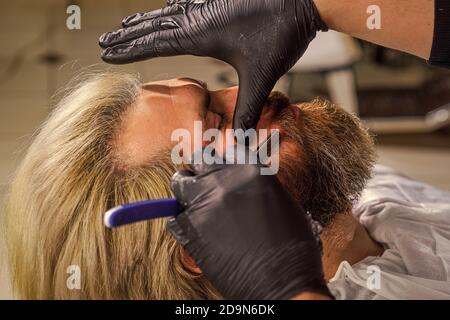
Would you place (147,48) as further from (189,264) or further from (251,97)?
(189,264)

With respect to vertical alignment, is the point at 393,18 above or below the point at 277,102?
above

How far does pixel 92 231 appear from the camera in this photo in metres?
1.38

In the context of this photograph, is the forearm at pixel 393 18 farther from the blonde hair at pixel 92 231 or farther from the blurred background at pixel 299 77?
the blurred background at pixel 299 77

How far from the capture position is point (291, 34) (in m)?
1.44

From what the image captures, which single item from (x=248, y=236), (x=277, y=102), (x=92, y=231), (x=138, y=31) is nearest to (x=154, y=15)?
(x=138, y=31)

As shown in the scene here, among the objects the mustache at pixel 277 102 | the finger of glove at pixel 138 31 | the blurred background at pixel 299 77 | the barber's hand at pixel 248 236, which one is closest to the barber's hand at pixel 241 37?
the finger of glove at pixel 138 31

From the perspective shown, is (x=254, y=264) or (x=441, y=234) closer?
(x=254, y=264)

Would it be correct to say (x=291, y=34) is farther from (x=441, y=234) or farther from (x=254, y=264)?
(x=441, y=234)

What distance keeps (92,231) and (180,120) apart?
0.31 meters

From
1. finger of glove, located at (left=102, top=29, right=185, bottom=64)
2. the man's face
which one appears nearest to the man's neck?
the man's face

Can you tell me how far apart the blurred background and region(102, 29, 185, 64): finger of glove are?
53.7 inches

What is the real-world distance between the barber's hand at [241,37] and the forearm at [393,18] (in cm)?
4

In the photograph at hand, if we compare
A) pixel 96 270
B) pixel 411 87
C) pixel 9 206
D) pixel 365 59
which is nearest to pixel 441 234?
pixel 96 270

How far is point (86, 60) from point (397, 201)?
2855mm
